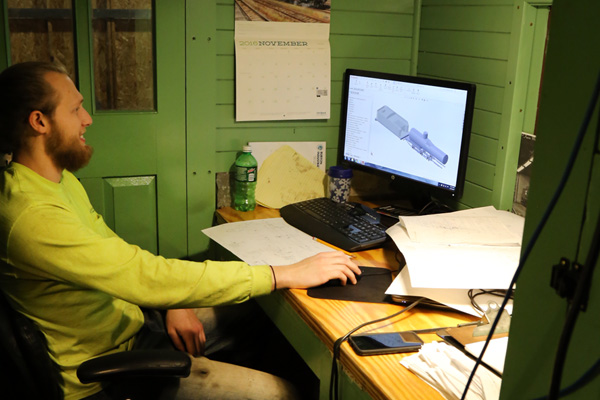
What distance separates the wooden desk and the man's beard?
602 mm

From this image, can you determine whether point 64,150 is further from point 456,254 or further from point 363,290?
point 456,254

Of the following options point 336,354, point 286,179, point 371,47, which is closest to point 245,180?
point 286,179

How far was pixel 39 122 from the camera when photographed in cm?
154

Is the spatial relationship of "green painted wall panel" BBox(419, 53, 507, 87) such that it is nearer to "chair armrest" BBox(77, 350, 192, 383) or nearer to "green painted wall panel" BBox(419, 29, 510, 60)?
"green painted wall panel" BBox(419, 29, 510, 60)

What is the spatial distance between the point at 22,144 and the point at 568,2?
123 cm

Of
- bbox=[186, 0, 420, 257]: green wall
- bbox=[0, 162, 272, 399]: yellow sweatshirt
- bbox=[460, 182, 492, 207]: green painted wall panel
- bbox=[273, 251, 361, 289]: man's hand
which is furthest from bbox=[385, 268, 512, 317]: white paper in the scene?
bbox=[186, 0, 420, 257]: green wall

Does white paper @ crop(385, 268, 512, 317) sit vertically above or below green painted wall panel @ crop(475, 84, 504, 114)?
below

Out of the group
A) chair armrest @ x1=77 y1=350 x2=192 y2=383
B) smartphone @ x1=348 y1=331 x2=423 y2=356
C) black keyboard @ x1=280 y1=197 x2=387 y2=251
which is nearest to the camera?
smartphone @ x1=348 y1=331 x2=423 y2=356

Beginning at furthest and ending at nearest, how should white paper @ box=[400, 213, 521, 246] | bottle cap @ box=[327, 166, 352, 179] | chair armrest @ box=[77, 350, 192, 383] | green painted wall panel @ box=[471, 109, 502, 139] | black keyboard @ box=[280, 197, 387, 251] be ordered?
bottle cap @ box=[327, 166, 352, 179], green painted wall panel @ box=[471, 109, 502, 139], black keyboard @ box=[280, 197, 387, 251], white paper @ box=[400, 213, 521, 246], chair armrest @ box=[77, 350, 192, 383]

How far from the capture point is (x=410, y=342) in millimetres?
1335

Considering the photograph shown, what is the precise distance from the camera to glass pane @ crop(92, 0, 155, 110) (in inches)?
79.7

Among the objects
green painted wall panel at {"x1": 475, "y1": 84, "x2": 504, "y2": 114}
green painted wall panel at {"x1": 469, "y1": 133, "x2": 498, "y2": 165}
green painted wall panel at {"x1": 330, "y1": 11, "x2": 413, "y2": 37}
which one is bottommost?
green painted wall panel at {"x1": 469, "y1": 133, "x2": 498, "y2": 165}

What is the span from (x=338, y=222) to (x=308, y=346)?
56 cm

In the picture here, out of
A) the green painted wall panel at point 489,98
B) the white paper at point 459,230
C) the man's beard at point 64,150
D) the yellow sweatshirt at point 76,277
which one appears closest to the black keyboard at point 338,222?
the white paper at point 459,230
